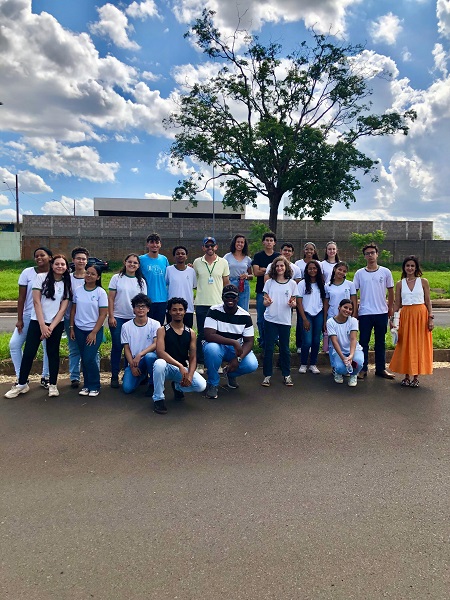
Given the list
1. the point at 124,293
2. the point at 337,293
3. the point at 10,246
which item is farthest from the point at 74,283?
the point at 10,246

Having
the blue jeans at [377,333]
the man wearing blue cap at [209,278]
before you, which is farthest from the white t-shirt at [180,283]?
the blue jeans at [377,333]

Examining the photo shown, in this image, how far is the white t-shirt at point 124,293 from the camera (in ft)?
18.2

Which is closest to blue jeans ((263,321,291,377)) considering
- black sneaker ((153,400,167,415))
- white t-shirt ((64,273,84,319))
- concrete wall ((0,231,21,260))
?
black sneaker ((153,400,167,415))

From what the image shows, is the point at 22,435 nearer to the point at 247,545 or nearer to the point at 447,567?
the point at 247,545

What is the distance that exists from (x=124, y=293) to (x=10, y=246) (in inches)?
916

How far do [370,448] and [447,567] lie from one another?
4.92 ft

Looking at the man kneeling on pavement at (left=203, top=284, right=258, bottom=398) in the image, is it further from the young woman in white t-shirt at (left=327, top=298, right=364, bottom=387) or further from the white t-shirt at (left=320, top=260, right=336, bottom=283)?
the white t-shirt at (left=320, top=260, right=336, bottom=283)

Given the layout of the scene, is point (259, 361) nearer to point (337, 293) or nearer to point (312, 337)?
point (312, 337)

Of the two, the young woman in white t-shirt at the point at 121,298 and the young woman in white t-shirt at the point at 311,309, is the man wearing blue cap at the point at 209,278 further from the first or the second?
the young woman in white t-shirt at the point at 311,309

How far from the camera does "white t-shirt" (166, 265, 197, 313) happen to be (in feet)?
19.2

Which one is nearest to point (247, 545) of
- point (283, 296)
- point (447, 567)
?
point (447, 567)

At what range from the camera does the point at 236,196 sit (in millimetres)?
24609

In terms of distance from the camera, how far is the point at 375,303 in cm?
602

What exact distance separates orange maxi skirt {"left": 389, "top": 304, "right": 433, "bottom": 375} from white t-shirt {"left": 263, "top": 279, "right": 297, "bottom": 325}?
155 cm
